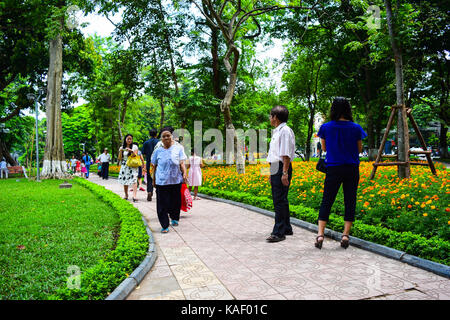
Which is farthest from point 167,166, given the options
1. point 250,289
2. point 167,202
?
point 250,289

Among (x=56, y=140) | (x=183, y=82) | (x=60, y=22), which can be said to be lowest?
(x=56, y=140)

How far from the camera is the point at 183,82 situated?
21.5 m

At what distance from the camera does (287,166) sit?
16.5 ft

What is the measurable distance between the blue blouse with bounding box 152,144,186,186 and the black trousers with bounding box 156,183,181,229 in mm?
128

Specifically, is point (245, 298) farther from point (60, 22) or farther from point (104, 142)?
point (104, 142)

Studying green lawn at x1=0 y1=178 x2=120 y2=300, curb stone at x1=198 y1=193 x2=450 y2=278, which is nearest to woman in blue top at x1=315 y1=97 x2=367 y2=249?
curb stone at x1=198 y1=193 x2=450 y2=278

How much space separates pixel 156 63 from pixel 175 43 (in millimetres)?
1776

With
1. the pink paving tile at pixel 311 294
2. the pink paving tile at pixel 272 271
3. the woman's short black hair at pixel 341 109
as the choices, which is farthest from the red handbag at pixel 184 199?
the pink paving tile at pixel 311 294

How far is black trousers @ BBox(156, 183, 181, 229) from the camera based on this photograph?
618cm

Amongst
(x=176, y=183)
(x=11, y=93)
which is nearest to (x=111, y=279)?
(x=176, y=183)

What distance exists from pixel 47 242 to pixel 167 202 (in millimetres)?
2161

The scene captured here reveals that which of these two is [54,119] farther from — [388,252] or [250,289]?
[388,252]

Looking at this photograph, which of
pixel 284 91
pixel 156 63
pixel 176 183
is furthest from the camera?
pixel 284 91

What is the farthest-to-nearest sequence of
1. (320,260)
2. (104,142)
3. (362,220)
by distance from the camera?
1. (104,142)
2. (362,220)
3. (320,260)
